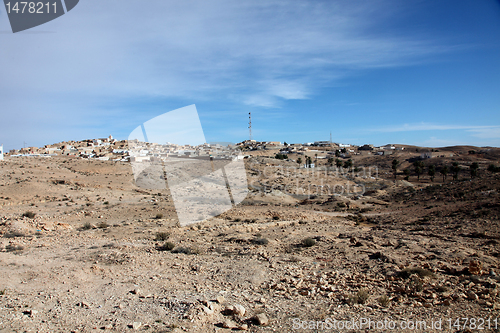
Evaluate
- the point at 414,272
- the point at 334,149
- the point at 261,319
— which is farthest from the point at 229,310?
the point at 334,149

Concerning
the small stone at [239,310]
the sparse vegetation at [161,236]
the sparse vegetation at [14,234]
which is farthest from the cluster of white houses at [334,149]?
the small stone at [239,310]

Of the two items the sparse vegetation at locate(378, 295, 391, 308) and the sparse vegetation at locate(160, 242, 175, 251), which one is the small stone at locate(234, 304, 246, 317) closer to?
the sparse vegetation at locate(378, 295, 391, 308)

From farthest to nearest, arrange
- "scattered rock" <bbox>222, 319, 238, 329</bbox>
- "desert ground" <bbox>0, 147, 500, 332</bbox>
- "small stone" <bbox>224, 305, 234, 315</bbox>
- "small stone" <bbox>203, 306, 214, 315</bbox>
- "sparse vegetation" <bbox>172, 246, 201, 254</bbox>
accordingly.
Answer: "sparse vegetation" <bbox>172, 246, 201, 254</bbox>, "small stone" <bbox>224, 305, 234, 315</bbox>, "small stone" <bbox>203, 306, 214, 315</bbox>, "desert ground" <bbox>0, 147, 500, 332</bbox>, "scattered rock" <bbox>222, 319, 238, 329</bbox>

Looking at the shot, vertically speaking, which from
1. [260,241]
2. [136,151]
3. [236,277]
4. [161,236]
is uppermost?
[136,151]

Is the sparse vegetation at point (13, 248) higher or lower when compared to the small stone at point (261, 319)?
higher

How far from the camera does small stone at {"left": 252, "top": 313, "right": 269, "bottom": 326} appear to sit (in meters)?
5.62

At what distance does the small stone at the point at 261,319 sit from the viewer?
18.4 feet

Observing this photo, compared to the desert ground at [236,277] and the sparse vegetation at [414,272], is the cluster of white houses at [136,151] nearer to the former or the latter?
the desert ground at [236,277]

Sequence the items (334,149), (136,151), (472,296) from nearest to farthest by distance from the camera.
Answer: (472,296) < (136,151) < (334,149)

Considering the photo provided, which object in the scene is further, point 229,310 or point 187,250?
point 187,250

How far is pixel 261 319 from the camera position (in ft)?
18.6

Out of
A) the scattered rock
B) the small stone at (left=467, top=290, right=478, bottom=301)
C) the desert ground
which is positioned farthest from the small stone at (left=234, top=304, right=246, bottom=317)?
the small stone at (left=467, top=290, right=478, bottom=301)

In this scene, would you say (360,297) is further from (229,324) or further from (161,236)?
(161,236)

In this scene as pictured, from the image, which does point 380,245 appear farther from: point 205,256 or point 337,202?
point 337,202
